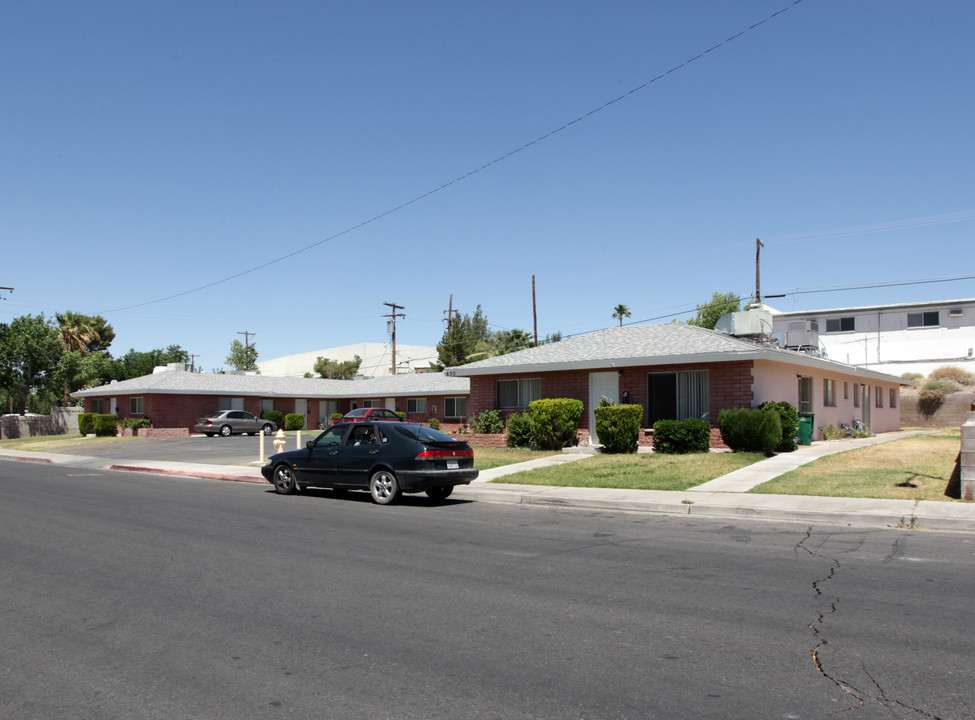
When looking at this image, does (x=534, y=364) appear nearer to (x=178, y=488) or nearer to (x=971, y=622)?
(x=178, y=488)

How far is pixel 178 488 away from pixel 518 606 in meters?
13.4

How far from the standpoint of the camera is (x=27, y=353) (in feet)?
172

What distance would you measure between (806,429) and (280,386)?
36.6 meters

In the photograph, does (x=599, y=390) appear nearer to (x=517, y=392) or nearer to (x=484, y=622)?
(x=517, y=392)

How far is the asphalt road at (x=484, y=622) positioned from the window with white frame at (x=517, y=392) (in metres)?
16.1

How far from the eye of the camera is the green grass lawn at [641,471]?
1590 centimetres

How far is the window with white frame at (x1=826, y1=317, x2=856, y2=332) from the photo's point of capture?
4734cm

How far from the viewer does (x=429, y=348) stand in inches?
4205

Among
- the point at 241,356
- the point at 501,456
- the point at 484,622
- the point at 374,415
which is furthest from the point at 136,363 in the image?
the point at 484,622

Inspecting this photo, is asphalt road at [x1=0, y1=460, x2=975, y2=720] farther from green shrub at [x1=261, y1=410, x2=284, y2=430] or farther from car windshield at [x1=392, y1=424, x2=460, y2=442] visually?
green shrub at [x1=261, y1=410, x2=284, y2=430]

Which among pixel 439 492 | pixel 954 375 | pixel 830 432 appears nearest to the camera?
pixel 439 492

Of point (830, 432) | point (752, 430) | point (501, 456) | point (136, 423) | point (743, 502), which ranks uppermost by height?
point (752, 430)

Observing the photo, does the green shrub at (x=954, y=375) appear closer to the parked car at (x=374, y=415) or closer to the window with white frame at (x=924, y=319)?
the window with white frame at (x=924, y=319)

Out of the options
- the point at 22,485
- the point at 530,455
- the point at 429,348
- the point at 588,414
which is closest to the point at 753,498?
the point at 530,455
